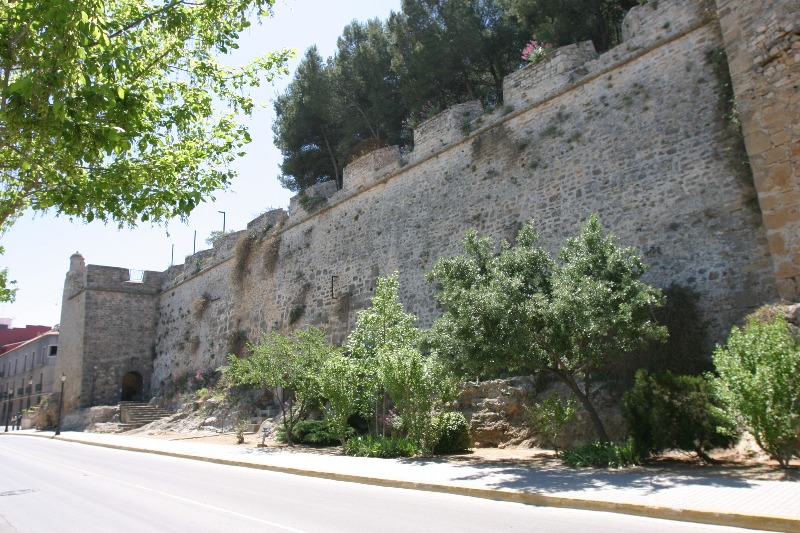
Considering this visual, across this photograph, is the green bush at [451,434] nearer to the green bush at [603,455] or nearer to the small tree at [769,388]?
the green bush at [603,455]

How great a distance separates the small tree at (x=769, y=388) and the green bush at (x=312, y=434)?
9.77 meters

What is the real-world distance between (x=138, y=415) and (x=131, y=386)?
8106 millimetres

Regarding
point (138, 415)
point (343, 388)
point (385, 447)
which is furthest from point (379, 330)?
point (138, 415)

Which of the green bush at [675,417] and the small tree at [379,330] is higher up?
the small tree at [379,330]

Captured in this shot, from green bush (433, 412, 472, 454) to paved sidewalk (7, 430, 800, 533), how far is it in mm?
803

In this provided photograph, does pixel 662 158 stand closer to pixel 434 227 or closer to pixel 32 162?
pixel 434 227

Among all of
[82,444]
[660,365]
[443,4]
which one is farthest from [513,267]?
[82,444]

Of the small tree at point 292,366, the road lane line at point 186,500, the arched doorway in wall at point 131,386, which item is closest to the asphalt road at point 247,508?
the road lane line at point 186,500

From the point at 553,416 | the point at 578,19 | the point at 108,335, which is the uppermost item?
the point at 578,19

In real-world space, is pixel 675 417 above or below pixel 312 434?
above

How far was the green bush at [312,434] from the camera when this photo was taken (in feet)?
49.8

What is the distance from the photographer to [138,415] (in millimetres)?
26172

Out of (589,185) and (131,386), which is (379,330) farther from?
(131,386)

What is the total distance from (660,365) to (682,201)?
130 inches
